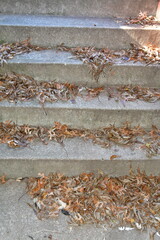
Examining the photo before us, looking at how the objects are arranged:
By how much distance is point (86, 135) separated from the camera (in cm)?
280

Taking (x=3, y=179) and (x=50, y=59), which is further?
(x=50, y=59)

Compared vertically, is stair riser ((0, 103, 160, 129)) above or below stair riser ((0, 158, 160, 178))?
above

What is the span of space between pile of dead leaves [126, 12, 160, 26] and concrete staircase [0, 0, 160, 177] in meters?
0.12

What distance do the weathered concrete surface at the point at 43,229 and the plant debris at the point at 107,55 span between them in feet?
5.73

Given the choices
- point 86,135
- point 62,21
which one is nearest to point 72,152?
point 86,135

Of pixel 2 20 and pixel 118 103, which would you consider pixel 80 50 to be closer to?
pixel 118 103

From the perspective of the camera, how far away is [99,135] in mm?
2791

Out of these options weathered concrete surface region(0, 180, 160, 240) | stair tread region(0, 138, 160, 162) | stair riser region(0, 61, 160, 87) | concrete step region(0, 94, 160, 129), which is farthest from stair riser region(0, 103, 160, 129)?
weathered concrete surface region(0, 180, 160, 240)

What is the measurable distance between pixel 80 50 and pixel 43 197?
197 cm

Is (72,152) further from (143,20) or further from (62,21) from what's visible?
(143,20)

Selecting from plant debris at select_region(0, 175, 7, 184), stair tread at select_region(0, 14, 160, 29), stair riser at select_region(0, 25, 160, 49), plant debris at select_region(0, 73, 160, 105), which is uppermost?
stair tread at select_region(0, 14, 160, 29)

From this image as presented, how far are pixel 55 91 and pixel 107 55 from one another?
2.91 feet

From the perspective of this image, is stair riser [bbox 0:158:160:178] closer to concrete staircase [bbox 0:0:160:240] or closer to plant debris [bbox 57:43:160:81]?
concrete staircase [bbox 0:0:160:240]

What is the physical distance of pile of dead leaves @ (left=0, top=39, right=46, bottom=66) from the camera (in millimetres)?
2874
